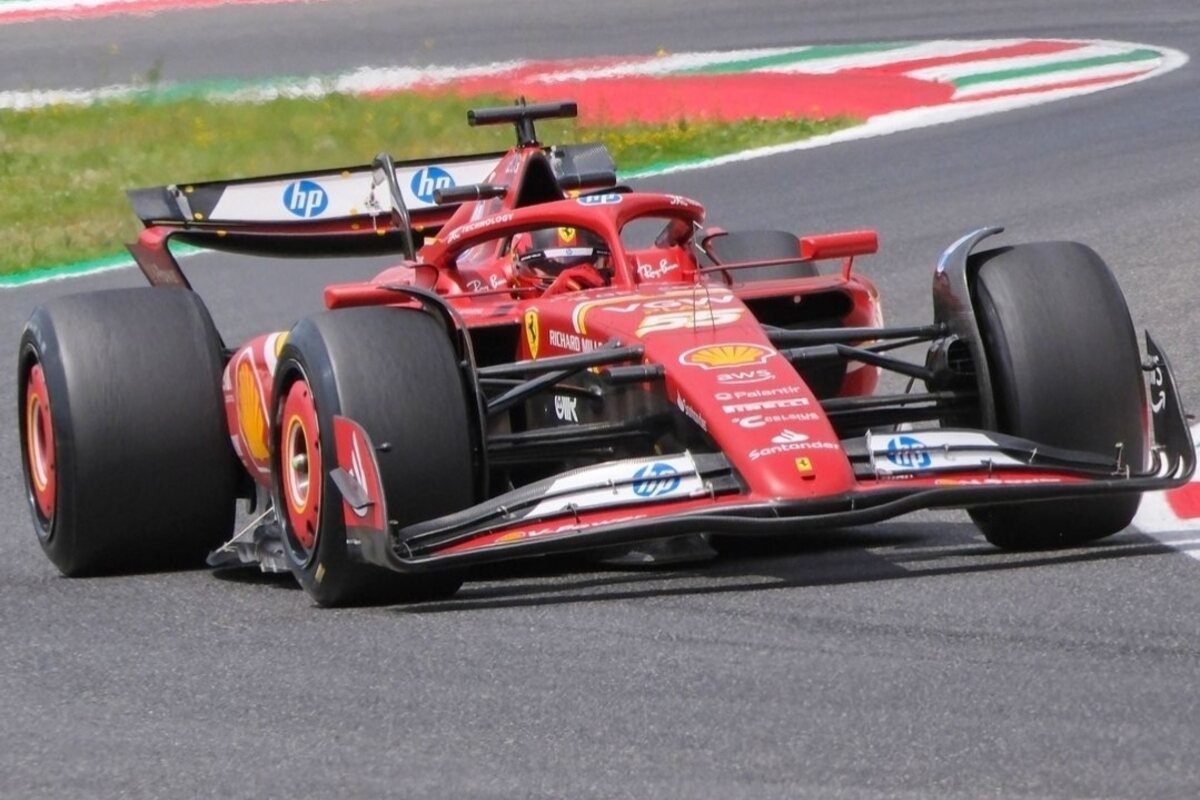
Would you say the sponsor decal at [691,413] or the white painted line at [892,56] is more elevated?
the sponsor decal at [691,413]

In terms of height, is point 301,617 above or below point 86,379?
below

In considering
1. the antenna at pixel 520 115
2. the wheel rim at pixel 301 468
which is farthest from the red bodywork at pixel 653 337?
the antenna at pixel 520 115

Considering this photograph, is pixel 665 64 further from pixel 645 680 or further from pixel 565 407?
pixel 645 680

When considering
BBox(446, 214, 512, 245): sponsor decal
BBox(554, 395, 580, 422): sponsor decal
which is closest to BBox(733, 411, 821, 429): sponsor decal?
BBox(554, 395, 580, 422): sponsor decal

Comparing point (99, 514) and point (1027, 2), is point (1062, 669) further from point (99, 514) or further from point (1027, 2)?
point (1027, 2)

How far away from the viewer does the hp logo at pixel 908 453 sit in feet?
19.4

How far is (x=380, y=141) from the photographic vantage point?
1708 cm

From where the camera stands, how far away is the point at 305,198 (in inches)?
335

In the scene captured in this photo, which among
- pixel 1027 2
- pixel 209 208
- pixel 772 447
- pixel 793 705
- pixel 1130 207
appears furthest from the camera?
pixel 1027 2

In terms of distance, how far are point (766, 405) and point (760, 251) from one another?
A: 7.13 feet

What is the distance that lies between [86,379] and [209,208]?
156cm

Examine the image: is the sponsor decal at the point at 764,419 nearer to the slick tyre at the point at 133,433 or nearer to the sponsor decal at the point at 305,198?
the slick tyre at the point at 133,433

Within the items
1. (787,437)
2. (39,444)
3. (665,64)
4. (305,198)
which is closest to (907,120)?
(665,64)

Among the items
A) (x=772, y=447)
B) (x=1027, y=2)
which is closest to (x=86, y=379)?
(x=772, y=447)
